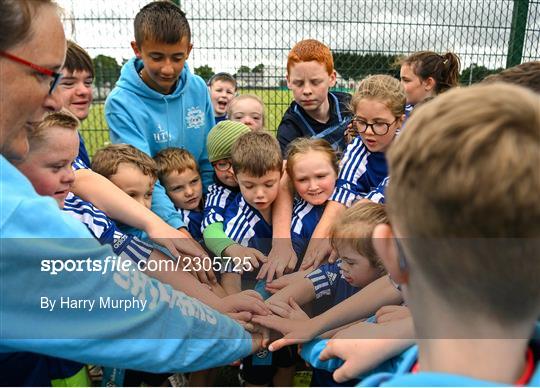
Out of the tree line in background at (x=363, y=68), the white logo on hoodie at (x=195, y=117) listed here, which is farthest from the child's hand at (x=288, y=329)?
the tree line in background at (x=363, y=68)

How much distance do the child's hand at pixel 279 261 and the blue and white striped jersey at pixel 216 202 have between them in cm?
39

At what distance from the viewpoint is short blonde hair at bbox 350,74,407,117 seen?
2678 mm

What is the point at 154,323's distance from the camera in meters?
1.40

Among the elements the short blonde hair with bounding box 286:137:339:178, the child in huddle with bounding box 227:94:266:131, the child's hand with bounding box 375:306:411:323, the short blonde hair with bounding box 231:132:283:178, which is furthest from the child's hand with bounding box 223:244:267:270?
the child in huddle with bounding box 227:94:266:131

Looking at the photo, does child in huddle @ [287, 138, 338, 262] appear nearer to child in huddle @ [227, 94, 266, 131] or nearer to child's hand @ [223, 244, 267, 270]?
child's hand @ [223, 244, 267, 270]

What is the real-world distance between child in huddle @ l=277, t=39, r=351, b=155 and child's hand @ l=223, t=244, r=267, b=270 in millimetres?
1075

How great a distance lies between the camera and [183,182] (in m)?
2.80

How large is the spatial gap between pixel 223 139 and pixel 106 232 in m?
0.94

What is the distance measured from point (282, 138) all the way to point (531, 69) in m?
1.90

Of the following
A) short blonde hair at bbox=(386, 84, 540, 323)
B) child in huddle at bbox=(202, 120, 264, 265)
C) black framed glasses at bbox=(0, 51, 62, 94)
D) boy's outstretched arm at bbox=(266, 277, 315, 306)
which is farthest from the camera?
child in huddle at bbox=(202, 120, 264, 265)

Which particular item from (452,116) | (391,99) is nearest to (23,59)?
(452,116)

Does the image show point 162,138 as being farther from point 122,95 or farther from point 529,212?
point 529,212

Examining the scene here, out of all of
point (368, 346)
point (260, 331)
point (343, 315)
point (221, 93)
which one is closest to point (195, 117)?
point (260, 331)

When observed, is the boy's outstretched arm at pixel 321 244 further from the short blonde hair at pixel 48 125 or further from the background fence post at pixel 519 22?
the background fence post at pixel 519 22
